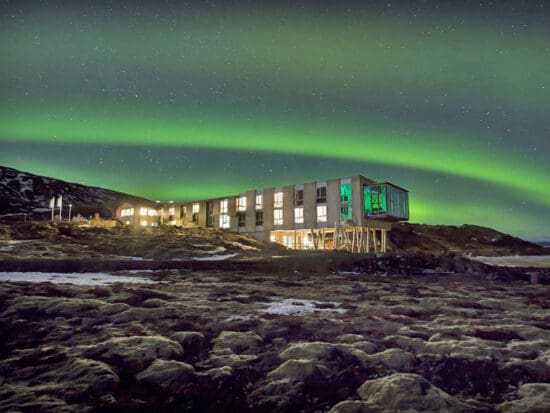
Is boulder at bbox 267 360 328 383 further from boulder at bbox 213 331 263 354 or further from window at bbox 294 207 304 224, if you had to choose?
window at bbox 294 207 304 224

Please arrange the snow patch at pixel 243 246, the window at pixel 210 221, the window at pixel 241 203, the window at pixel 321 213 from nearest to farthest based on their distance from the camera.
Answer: the snow patch at pixel 243 246 → the window at pixel 321 213 → the window at pixel 241 203 → the window at pixel 210 221

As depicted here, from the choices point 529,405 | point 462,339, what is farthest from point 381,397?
point 462,339

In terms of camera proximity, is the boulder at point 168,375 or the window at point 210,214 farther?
the window at point 210,214

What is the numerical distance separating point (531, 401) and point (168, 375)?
24.8 ft

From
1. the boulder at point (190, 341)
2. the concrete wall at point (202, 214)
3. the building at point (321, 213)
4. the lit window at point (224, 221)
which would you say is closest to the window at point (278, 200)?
the building at point (321, 213)

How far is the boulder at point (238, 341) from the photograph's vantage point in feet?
33.3

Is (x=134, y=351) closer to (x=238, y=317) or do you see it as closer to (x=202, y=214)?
(x=238, y=317)

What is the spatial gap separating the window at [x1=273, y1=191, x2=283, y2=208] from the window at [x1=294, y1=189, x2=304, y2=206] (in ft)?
10.0

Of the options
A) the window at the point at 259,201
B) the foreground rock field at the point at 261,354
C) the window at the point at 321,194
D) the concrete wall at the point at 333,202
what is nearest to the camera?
the foreground rock field at the point at 261,354

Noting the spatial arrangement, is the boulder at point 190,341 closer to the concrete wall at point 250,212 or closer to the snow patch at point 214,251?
the snow patch at point 214,251

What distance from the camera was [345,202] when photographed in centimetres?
5394

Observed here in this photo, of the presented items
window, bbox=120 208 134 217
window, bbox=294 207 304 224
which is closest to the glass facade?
window, bbox=294 207 304 224

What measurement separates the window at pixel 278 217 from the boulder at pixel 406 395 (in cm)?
5399

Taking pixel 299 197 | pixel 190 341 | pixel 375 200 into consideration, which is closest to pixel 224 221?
pixel 299 197
